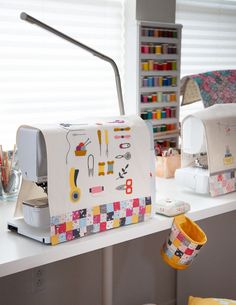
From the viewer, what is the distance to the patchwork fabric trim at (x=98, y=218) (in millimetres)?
1380

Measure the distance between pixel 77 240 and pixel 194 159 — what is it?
770mm

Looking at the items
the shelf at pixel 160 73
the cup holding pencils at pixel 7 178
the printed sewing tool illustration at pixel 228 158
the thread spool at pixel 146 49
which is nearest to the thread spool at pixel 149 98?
the shelf at pixel 160 73

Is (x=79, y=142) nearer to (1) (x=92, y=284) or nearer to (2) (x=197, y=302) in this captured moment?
(2) (x=197, y=302)

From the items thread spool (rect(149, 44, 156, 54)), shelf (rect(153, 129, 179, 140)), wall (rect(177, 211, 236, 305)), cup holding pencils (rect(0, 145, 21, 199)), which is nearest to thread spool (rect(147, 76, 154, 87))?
thread spool (rect(149, 44, 156, 54))

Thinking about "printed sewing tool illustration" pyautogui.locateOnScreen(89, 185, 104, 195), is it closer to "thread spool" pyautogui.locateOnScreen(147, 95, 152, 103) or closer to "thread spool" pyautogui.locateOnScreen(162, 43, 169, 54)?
"thread spool" pyautogui.locateOnScreen(147, 95, 152, 103)

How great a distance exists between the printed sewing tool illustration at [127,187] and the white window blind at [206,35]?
1248 millimetres

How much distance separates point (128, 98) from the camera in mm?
2381

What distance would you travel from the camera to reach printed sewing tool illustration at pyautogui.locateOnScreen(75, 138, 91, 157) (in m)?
1.41

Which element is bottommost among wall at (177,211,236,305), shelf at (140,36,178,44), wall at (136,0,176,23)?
wall at (177,211,236,305)

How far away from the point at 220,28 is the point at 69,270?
1646 mm

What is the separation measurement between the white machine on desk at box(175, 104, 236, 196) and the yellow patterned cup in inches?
9.5

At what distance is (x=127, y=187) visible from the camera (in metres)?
1.54

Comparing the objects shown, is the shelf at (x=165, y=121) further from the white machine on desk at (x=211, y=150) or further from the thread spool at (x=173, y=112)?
the white machine on desk at (x=211, y=150)

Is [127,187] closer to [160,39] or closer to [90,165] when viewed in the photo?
[90,165]
